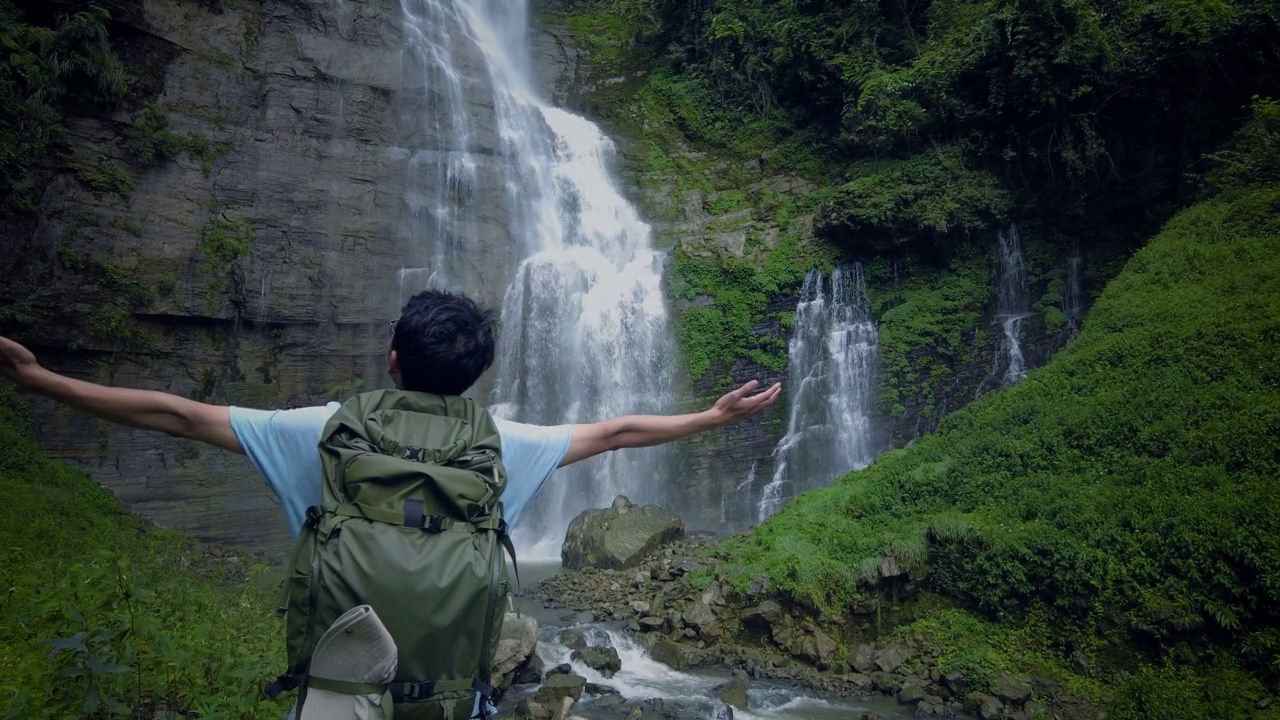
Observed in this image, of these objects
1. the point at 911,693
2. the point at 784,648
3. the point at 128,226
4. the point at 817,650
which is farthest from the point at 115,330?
the point at 911,693

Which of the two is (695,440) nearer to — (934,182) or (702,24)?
(934,182)

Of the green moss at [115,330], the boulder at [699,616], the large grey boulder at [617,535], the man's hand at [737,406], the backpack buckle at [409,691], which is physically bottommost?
the boulder at [699,616]

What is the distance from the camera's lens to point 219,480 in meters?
14.2

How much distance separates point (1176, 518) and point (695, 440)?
10.3 meters

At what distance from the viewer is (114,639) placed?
9.20 ft

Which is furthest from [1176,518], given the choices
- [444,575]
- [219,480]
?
[219,480]

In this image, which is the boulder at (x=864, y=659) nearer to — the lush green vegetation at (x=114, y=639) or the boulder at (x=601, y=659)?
the boulder at (x=601, y=659)

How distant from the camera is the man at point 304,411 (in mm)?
1738

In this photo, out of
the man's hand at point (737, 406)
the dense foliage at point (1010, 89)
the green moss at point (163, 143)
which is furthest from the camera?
the green moss at point (163, 143)

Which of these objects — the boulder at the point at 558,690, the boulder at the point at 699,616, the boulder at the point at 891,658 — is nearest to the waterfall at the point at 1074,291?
the boulder at the point at 891,658

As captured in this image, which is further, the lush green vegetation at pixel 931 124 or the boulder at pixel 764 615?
the lush green vegetation at pixel 931 124

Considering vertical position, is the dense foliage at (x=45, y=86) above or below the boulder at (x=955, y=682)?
above

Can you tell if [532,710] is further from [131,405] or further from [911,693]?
[131,405]

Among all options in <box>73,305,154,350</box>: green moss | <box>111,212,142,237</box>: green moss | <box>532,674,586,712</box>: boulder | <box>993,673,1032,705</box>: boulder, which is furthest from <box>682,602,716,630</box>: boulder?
<box>111,212,142,237</box>: green moss
